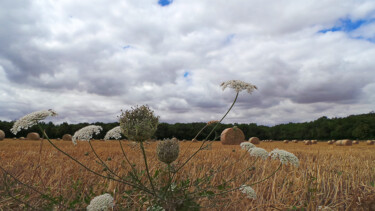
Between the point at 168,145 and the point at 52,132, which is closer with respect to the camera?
the point at 168,145

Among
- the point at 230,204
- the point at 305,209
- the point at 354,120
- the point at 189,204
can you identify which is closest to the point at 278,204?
the point at 305,209

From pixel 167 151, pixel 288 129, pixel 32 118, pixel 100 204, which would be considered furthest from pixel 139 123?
pixel 288 129

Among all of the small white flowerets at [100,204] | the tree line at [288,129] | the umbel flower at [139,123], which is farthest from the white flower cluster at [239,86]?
the tree line at [288,129]

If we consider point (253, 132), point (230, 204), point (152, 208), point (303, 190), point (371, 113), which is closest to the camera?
point (152, 208)

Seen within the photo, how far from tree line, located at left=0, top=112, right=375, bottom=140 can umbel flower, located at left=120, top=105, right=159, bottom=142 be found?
3107cm

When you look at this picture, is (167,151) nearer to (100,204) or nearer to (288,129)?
(100,204)

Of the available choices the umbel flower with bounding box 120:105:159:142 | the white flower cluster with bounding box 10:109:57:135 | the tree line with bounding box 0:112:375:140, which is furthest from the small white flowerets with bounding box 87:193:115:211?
the tree line with bounding box 0:112:375:140

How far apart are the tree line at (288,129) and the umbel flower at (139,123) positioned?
102 ft

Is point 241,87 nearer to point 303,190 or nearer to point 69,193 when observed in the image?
point 303,190

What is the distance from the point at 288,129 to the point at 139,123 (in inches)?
2157

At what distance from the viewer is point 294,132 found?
51.8 meters

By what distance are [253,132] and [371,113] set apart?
20843 mm

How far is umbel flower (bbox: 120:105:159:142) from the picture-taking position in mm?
2668

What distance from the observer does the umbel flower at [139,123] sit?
8.75 feet
